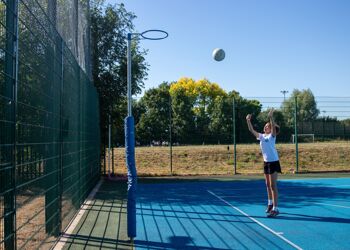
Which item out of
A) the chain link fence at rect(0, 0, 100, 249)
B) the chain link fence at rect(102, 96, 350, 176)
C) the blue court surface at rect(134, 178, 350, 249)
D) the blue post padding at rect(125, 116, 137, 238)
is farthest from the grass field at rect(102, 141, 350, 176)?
the blue post padding at rect(125, 116, 137, 238)

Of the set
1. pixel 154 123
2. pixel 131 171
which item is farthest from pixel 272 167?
pixel 154 123

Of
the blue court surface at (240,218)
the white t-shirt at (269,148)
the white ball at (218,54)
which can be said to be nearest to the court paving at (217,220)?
the blue court surface at (240,218)

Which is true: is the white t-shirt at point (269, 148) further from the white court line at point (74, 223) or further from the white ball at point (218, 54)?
the white ball at point (218, 54)

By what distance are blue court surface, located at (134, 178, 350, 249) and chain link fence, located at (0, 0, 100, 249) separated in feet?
4.68

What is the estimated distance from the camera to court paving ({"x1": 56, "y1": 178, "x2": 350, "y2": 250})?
643 cm

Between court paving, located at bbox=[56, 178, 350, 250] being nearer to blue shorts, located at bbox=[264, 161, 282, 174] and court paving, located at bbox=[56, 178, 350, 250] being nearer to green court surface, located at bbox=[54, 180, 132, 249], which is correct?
green court surface, located at bbox=[54, 180, 132, 249]

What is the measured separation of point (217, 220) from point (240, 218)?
0.48 metres

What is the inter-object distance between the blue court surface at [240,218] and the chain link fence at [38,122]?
4.68ft

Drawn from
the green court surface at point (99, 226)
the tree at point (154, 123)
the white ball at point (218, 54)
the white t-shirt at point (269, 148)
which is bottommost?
the green court surface at point (99, 226)

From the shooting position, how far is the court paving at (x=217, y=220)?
6430mm

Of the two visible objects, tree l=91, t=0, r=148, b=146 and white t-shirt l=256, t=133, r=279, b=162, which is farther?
tree l=91, t=0, r=148, b=146

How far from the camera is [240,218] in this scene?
327 inches

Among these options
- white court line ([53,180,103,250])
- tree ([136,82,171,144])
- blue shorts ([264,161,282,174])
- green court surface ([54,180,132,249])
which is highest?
tree ([136,82,171,144])

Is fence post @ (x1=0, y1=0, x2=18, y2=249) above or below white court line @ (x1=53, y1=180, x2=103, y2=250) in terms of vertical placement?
above
